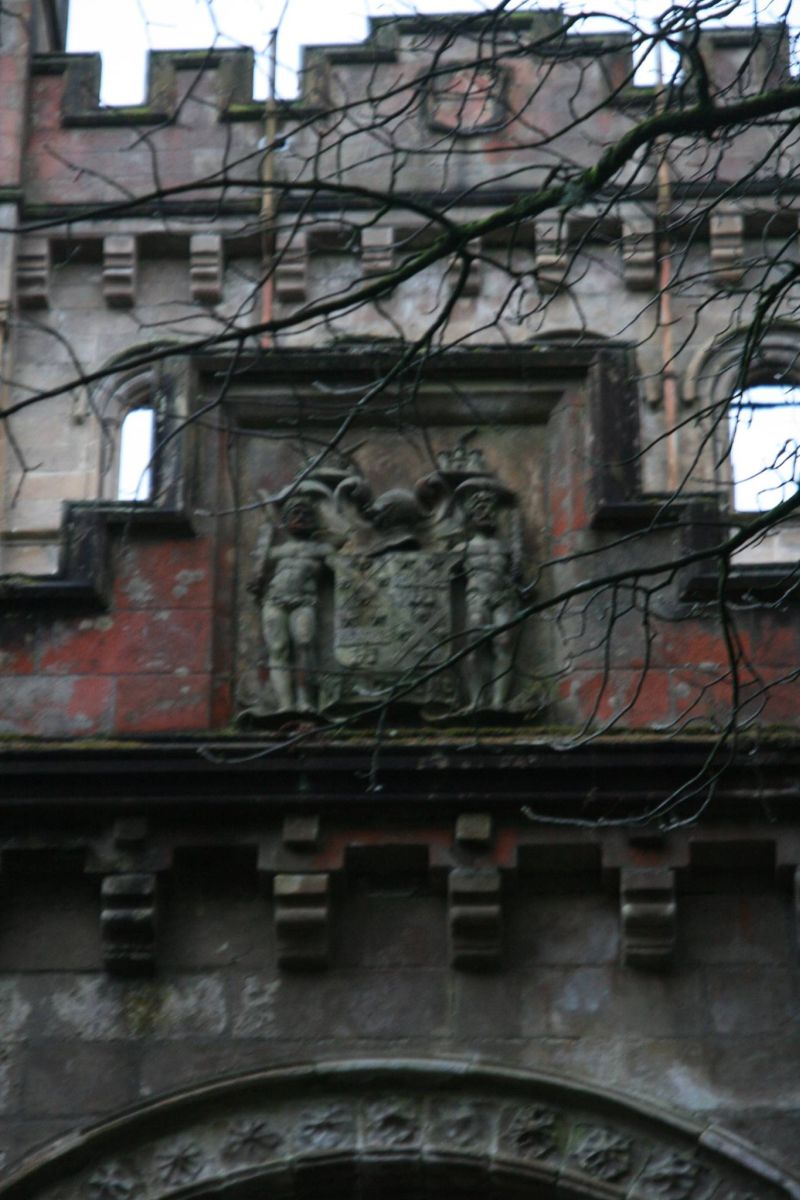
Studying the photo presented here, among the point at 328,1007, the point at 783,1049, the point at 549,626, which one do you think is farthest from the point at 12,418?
the point at 783,1049

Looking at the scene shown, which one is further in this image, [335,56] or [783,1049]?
[335,56]

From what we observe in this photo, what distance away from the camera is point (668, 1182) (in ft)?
37.2

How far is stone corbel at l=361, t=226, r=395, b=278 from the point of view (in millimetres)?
16891

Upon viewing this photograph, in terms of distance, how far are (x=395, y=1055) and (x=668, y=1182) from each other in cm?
120

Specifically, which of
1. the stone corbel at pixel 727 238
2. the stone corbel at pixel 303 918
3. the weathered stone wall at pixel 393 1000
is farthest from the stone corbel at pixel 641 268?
the stone corbel at pixel 303 918

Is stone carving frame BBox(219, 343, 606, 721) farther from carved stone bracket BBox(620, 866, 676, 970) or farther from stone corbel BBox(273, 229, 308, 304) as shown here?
stone corbel BBox(273, 229, 308, 304)

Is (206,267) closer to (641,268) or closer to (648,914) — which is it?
(641,268)

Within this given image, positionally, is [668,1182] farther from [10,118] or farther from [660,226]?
[10,118]

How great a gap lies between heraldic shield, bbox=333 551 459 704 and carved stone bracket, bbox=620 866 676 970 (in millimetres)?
1280

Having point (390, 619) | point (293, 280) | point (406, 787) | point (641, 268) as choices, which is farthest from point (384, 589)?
point (641, 268)

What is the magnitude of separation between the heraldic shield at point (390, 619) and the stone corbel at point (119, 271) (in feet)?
14.0

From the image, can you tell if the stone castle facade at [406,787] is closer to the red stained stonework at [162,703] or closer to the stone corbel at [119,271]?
the red stained stonework at [162,703]

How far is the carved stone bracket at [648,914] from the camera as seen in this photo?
38.9 ft

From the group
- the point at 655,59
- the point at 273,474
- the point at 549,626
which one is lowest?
the point at 549,626
